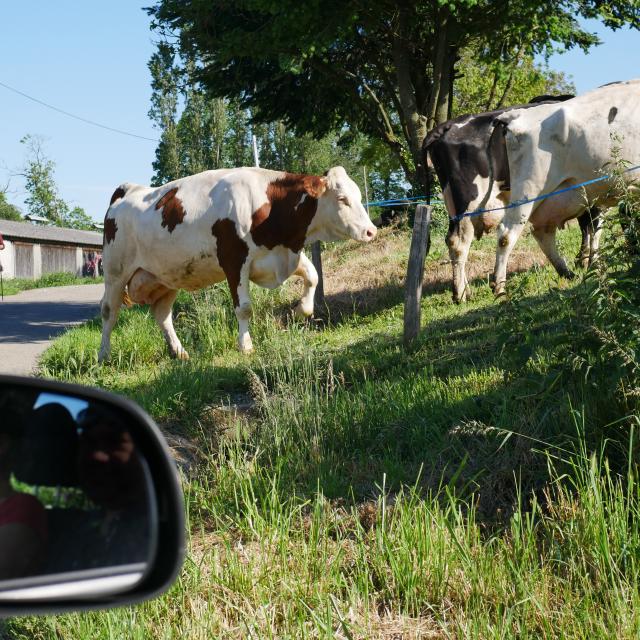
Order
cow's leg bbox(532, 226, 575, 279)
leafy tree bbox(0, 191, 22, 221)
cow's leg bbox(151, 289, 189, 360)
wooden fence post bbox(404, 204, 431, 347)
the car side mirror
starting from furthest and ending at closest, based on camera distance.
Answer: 1. leafy tree bbox(0, 191, 22, 221)
2. cow's leg bbox(151, 289, 189, 360)
3. cow's leg bbox(532, 226, 575, 279)
4. wooden fence post bbox(404, 204, 431, 347)
5. the car side mirror

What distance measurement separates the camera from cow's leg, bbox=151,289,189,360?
9992mm

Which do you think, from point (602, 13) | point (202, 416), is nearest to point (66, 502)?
point (202, 416)

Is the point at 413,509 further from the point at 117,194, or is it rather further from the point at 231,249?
the point at 117,194

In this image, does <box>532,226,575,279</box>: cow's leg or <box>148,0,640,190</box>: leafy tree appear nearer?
<box>532,226,575,279</box>: cow's leg

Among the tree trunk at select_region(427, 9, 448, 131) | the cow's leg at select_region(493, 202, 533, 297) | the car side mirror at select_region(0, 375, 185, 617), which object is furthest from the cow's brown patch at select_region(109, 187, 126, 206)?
the tree trunk at select_region(427, 9, 448, 131)

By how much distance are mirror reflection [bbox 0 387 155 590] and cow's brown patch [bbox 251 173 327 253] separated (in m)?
7.78

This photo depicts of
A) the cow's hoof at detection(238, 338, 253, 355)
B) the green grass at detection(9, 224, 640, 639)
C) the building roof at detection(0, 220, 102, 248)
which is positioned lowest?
the green grass at detection(9, 224, 640, 639)

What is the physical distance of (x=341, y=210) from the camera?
361 inches

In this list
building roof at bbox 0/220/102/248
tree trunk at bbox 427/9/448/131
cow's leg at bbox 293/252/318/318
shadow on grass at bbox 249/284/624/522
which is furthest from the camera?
building roof at bbox 0/220/102/248

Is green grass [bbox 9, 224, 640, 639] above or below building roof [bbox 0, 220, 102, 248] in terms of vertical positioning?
below

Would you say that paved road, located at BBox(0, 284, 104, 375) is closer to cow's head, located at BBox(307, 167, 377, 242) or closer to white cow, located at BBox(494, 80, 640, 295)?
cow's head, located at BBox(307, 167, 377, 242)

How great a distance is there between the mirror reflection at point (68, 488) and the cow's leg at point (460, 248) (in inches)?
361

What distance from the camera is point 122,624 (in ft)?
9.39

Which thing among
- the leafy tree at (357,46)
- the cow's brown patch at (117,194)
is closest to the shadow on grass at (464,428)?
the cow's brown patch at (117,194)
